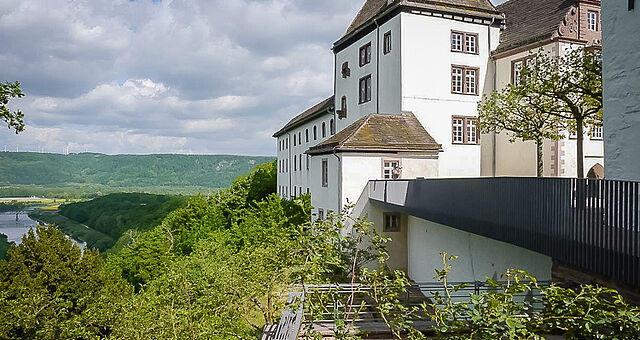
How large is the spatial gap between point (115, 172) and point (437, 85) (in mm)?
180543

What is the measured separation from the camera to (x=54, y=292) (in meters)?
19.3


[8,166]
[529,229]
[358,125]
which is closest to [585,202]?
[529,229]

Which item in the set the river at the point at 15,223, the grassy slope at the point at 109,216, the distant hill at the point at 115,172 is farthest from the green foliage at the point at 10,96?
the distant hill at the point at 115,172

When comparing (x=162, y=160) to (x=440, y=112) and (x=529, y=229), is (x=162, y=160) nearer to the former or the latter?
(x=440, y=112)

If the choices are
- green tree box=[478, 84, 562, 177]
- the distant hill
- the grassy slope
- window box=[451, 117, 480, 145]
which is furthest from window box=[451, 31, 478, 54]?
the distant hill

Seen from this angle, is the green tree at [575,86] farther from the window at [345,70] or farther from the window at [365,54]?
the window at [345,70]

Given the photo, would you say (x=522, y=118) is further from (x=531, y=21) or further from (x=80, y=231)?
(x=80, y=231)

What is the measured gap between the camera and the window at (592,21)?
21344mm

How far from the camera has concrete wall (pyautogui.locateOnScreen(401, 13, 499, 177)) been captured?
22.6 m

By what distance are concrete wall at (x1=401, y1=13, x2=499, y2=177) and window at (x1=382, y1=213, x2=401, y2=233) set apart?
3630 mm

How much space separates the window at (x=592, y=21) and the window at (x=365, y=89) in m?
10.6

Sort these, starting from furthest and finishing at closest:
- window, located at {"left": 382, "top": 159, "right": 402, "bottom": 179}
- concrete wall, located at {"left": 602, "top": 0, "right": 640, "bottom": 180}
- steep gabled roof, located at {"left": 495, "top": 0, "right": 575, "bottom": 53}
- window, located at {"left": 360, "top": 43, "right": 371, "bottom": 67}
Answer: window, located at {"left": 360, "top": 43, "right": 371, "bottom": 67} → steep gabled roof, located at {"left": 495, "top": 0, "right": 575, "bottom": 53} → window, located at {"left": 382, "top": 159, "right": 402, "bottom": 179} → concrete wall, located at {"left": 602, "top": 0, "right": 640, "bottom": 180}

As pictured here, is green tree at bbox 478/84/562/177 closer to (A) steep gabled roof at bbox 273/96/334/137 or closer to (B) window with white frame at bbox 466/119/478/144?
(B) window with white frame at bbox 466/119/478/144

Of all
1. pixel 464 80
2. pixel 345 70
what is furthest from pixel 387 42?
pixel 345 70
